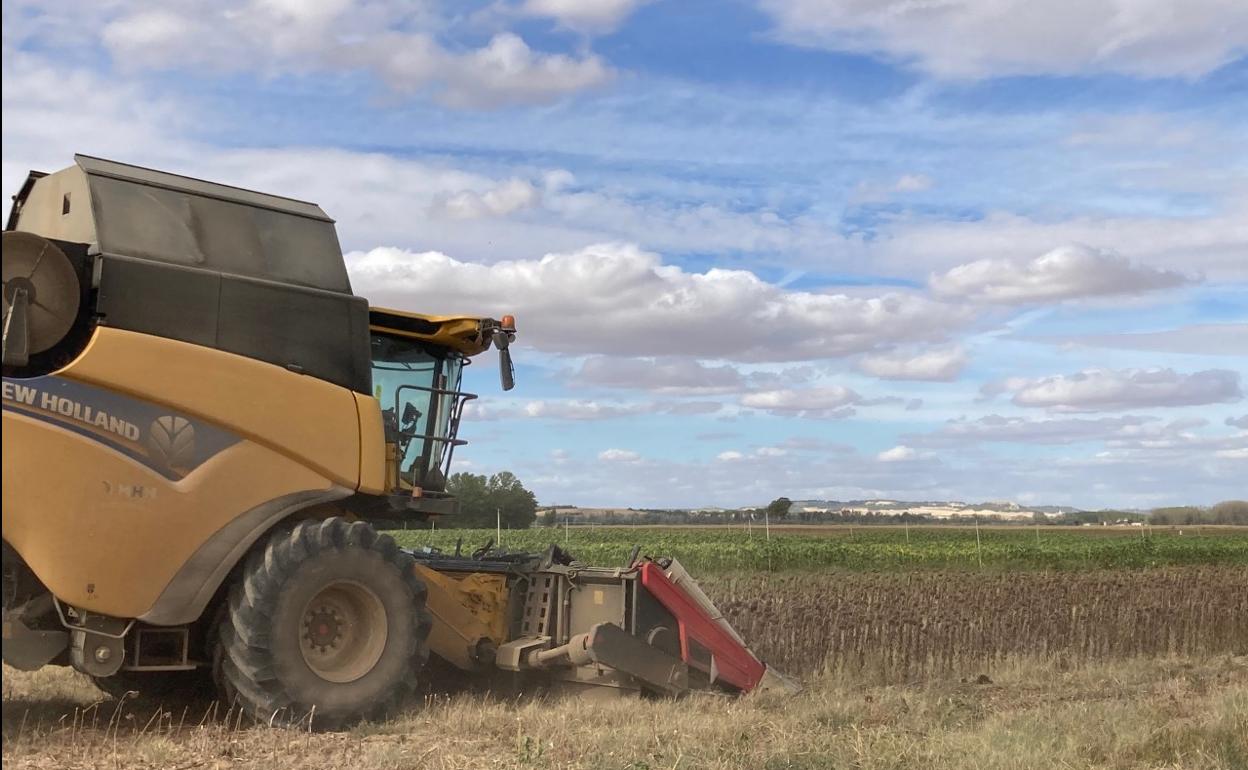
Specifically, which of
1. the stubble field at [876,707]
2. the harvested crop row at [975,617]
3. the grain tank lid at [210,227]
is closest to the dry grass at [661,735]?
the stubble field at [876,707]

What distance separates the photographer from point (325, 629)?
7.99 meters

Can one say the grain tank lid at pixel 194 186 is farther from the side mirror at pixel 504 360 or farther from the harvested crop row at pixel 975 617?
the harvested crop row at pixel 975 617

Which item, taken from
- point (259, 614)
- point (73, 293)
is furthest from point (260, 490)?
point (73, 293)

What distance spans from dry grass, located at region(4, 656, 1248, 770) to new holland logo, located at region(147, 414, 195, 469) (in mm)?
1665

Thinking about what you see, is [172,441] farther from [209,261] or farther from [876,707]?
[876,707]

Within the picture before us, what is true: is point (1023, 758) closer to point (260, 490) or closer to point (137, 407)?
point (260, 490)

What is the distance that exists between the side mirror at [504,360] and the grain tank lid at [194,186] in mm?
1584

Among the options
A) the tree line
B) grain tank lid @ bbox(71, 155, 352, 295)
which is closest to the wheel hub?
grain tank lid @ bbox(71, 155, 352, 295)

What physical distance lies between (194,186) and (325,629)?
3163 millimetres

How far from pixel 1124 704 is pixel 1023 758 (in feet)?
12.0

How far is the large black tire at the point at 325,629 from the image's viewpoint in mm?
7457

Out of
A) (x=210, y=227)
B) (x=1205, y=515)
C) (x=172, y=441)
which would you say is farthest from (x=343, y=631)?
(x=1205, y=515)

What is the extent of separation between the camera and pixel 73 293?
6906mm

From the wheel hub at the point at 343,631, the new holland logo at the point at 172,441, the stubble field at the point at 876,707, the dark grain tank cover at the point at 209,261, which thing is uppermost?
the dark grain tank cover at the point at 209,261
